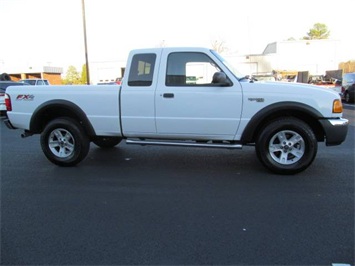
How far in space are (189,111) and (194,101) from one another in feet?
0.59

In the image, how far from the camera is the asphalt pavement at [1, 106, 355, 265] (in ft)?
10.2

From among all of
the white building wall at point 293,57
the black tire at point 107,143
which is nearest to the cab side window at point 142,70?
the black tire at point 107,143

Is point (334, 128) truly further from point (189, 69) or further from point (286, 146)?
point (189, 69)

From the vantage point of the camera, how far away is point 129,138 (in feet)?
19.4

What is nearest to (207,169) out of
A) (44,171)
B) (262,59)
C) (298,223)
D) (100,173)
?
(100,173)

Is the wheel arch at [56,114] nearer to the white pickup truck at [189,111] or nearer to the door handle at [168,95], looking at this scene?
the white pickup truck at [189,111]

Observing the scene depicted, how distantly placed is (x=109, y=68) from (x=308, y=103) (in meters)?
50.4

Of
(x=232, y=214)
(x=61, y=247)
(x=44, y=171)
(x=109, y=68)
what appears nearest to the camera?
(x=61, y=247)

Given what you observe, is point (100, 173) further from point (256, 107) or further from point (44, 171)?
point (256, 107)

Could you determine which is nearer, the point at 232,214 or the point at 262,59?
the point at 232,214

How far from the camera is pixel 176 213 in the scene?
13.0ft

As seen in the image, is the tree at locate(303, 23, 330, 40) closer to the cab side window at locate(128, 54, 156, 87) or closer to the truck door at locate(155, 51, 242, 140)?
the truck door at locate(155, 51, 242, 140)

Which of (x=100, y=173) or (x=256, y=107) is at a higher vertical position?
(x=256, y=107)

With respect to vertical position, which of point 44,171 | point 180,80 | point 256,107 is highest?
point 180,80
